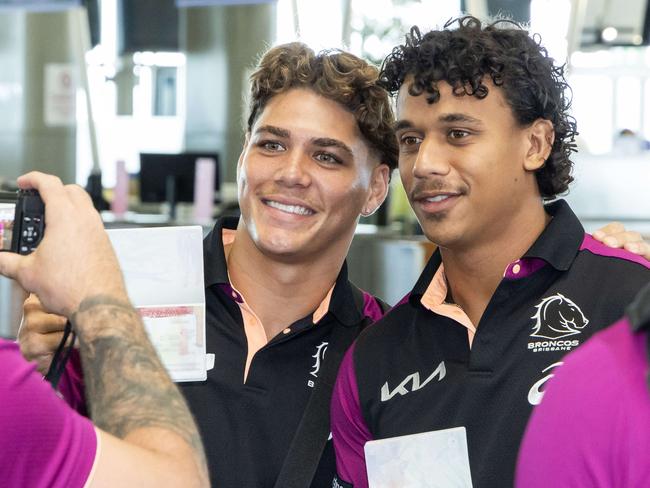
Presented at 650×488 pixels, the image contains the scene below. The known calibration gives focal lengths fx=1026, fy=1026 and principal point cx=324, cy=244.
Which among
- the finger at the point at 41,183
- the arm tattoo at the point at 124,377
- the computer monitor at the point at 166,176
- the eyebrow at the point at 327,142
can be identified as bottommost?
the computer monitor at the point at 166,176

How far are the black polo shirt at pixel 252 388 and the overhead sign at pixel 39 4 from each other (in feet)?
35.1

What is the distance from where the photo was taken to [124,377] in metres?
1.39

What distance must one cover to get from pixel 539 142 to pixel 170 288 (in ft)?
3.06

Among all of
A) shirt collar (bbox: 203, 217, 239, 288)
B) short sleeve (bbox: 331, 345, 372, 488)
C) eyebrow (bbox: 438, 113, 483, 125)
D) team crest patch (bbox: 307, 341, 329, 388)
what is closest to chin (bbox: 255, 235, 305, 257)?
shirt collar (bbox: 203, 217, 239, 288)

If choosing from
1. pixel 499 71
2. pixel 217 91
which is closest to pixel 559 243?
pixel 499 71

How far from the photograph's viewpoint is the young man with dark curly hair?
2.04 meters

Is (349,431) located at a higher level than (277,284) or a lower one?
lower

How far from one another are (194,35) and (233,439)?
10714 mm

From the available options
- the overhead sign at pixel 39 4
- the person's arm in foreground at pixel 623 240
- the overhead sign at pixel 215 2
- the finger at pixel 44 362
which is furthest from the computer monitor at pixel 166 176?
the person's arm in foreground at pixel 623 240

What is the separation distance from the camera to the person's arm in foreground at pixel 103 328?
1349mm

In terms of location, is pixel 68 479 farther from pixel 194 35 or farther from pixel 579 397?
pixel 194 35

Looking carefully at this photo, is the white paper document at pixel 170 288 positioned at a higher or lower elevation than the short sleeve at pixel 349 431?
higher

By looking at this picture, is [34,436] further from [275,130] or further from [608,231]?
[275,130]

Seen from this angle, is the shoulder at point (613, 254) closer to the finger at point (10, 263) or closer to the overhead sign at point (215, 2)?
the finger at point (10, 263)
